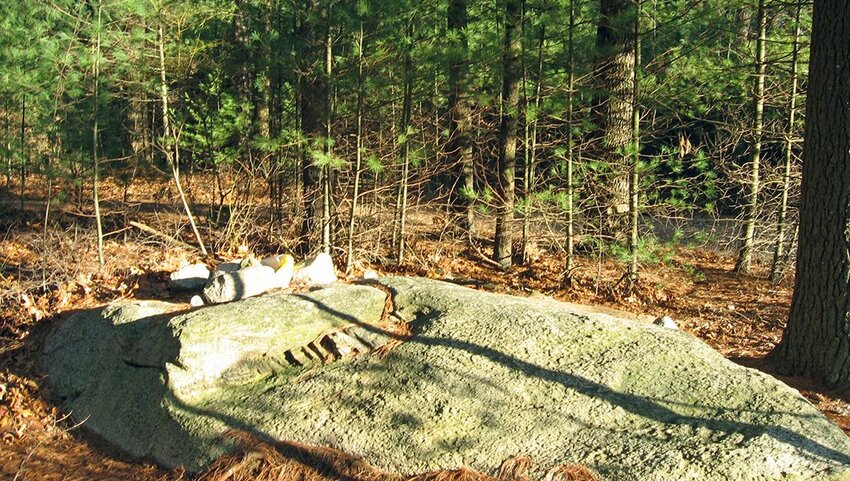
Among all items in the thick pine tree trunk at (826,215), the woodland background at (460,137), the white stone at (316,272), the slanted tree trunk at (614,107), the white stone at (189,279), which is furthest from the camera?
the slanted tree trunk at (614,107)

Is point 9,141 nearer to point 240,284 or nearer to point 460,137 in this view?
point 460,137

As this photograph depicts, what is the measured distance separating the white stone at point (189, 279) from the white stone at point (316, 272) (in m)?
1.32

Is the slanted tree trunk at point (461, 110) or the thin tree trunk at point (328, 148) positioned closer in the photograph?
the thin tree trunk at point (328, 148)

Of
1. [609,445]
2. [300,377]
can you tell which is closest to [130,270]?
[300,377]

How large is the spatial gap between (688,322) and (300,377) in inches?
197

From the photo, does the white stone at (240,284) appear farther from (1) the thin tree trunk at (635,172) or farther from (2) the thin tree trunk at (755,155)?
(2) the thin tree trunk at (755,155)

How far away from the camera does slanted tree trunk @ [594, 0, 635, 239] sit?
9.94m

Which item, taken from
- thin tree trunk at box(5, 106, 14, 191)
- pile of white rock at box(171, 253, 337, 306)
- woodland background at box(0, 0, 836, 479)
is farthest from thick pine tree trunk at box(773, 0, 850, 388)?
thin tree trunk at box(5, 106, 14, 191)

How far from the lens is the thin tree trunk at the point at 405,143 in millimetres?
10008

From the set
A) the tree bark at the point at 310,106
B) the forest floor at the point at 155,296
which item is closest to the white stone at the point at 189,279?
the forest floor at the point at 155,296

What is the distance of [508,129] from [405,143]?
65.4 inches

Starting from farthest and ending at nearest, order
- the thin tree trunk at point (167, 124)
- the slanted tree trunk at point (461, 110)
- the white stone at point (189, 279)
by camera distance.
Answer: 1. the slanted tree trunk at point (461, 110)
2. the thin tree trunk at point (167, 124)
3. the white stone at point (189, 279)

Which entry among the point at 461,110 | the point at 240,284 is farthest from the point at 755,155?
the point at 240,284

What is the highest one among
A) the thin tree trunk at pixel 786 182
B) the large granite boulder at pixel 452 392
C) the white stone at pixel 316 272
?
the thin tree trunk at pixel 786 182
